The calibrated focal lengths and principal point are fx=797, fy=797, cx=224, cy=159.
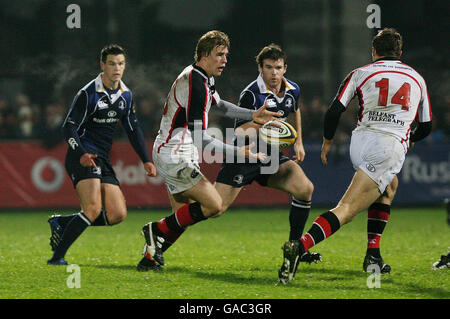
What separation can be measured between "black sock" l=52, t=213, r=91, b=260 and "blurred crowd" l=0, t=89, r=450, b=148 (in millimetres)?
6867

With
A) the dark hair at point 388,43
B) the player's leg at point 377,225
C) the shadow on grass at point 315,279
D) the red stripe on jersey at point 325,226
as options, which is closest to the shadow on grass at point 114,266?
the shadow on grass at point 315,279

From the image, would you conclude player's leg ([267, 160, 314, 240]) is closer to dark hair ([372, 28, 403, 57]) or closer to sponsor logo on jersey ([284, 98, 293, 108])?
sponsor logo on jersey ([284, 98, 293, 108])

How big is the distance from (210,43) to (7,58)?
10796mm

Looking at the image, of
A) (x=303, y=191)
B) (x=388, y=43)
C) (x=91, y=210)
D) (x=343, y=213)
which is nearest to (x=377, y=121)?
(x=388, y=43)

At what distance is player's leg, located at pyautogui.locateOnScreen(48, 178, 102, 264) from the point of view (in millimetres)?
7352

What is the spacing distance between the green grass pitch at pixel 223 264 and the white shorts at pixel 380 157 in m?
0.86

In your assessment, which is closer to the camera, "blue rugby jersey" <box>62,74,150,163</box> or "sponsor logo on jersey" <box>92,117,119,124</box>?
"blue rugby jersey" <box>62,74,150,163</box>

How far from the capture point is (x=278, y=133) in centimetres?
703

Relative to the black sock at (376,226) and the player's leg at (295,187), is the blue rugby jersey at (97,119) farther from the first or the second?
the black sock at (376,226)

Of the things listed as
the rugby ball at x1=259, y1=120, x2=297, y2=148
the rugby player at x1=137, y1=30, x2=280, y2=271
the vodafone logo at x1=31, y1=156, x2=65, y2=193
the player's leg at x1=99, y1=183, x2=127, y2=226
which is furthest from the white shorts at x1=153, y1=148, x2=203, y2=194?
the vodafone logo at x1=31, y1=156, x2=65, y2=193

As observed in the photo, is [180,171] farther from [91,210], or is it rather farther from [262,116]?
[91,210]

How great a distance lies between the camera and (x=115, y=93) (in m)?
7.54

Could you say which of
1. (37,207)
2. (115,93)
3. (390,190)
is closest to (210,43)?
(115,93)

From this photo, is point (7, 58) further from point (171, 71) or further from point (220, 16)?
point (220, 16)
